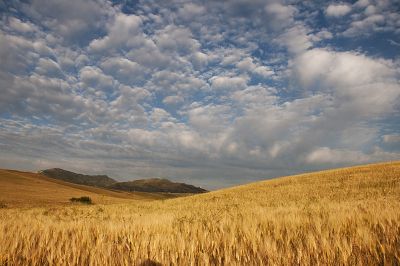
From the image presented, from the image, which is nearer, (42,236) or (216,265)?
(216,265)

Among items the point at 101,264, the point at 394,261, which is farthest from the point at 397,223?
the point at 101,264

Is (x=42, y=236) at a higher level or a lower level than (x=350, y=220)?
lower

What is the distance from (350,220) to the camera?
590cm

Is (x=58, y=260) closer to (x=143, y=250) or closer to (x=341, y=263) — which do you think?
(x=143, y=250)

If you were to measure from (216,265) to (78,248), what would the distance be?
5.44 ft

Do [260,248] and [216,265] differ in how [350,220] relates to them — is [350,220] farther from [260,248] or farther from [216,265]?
[216,265]

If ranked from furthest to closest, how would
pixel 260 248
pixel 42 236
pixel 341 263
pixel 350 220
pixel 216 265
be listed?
pixel 350 220, pixel 42 236, pixel 260 248, pixel 216 265, pixel 341 263

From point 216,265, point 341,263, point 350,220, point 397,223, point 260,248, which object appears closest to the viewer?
point 341,263

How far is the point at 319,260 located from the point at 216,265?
3.36ft

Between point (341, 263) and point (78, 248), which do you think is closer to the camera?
point (341, 263)

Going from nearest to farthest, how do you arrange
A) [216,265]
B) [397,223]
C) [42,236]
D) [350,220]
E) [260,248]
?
1. [216,265]
2. [260,248]
3. [42,236]
4. [397,223]
5. [350,220]

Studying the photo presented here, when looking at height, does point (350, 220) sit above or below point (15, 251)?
above

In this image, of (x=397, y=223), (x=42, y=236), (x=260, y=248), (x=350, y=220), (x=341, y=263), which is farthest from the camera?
(x=350, y=220)

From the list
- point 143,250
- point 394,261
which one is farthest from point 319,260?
point 143,250
